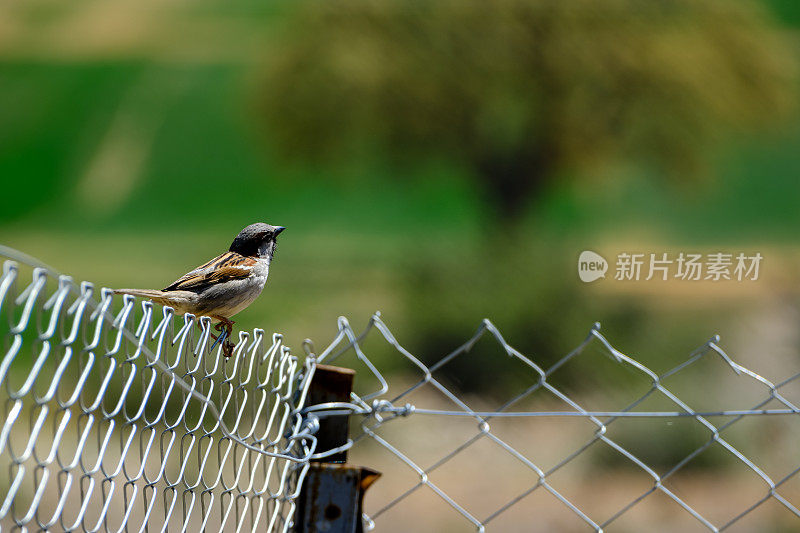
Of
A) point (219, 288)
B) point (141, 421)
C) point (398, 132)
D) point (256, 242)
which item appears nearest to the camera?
point (219, 288)

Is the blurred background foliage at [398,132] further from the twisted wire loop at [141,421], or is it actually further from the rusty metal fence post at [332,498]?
the rusty metal fence post at [332,498]

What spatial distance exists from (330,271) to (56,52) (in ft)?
11.2

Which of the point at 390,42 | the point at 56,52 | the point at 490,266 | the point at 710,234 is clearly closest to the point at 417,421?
the point at 490,266

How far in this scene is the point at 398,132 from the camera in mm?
8242

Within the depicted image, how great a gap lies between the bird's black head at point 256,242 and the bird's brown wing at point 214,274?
0.30ft

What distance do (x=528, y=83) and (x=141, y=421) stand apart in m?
5.36

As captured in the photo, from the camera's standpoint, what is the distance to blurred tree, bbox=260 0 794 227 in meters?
8.21

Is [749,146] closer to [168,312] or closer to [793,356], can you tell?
[793,356]

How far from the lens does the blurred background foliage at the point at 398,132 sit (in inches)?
309

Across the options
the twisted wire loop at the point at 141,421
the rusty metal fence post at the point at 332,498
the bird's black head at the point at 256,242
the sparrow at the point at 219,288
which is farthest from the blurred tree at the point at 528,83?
the rusty metal fence post at the point at 332,498

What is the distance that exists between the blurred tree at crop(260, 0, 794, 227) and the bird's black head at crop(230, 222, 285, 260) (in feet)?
16.6

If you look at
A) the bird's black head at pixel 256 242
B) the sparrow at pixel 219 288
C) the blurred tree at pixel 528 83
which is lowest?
the sparrow at pixel 219 288

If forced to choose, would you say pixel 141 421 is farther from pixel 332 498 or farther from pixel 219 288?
pixel 332 498

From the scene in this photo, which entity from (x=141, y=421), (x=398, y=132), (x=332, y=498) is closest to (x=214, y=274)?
(x=141, y=421)
